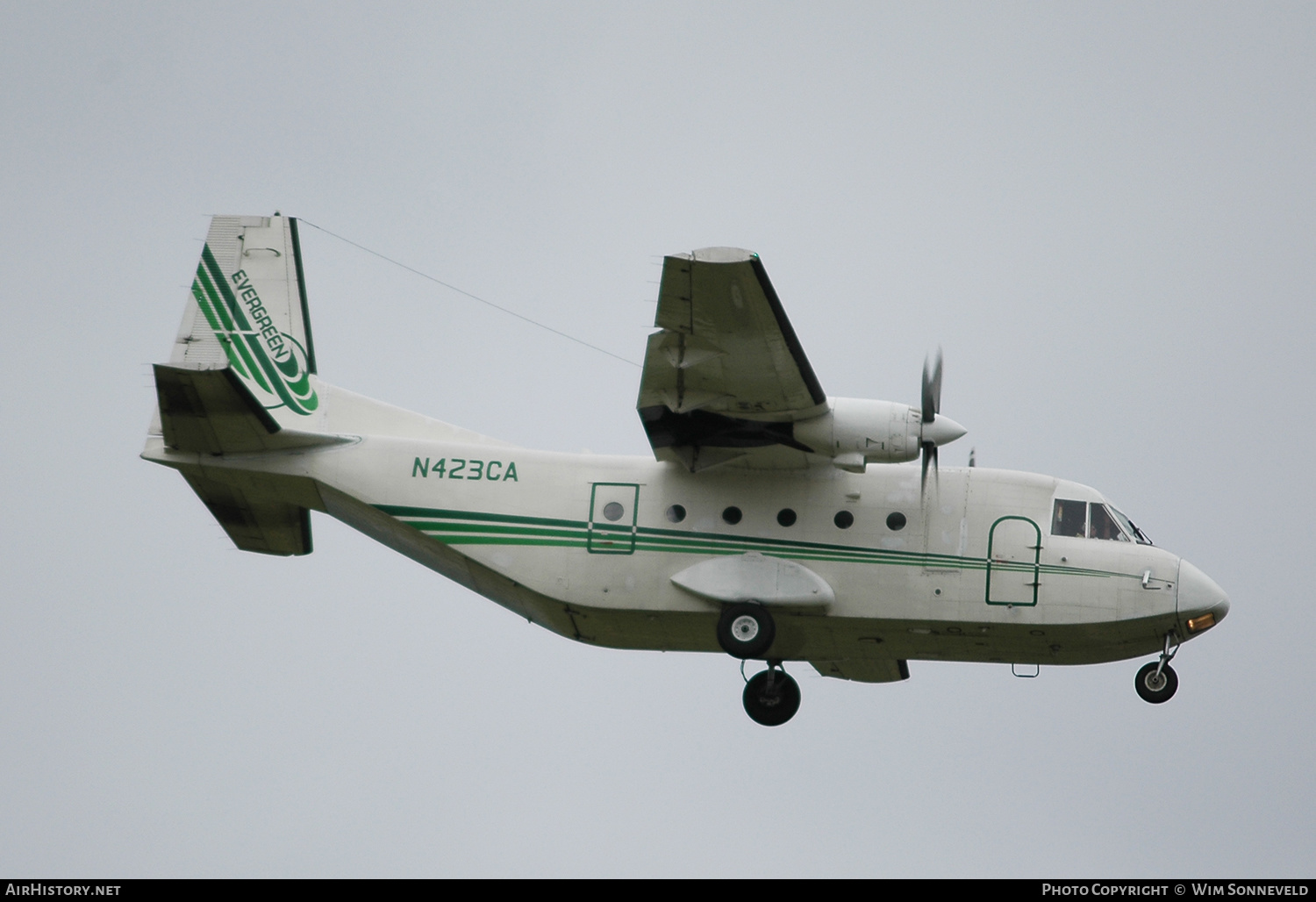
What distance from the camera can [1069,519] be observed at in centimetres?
1778

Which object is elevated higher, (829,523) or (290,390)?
(290,390)

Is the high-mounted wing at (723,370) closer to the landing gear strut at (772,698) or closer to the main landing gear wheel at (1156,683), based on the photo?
the landing gear strut at (772,698)

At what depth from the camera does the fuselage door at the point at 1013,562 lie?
1741 centimetres

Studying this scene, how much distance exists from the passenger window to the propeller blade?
1.94m

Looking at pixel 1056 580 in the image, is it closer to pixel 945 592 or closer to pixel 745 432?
pixel 945 592

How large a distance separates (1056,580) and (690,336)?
4997mm

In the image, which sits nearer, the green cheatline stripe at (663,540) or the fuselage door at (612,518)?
the green cheatline stripe at (663,540)

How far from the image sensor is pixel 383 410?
1906 cm

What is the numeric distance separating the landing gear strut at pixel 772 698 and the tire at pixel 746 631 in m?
1.52

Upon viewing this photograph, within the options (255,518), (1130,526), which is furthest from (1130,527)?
(255,518)

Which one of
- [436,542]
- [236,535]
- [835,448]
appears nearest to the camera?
[835,448]

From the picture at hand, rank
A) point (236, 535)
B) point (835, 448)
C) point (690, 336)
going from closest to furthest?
point (690, 336) → point (835, 448) → point (236, 535)

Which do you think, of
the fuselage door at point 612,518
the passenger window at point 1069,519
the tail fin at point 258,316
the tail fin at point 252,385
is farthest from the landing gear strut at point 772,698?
the tail fin at point 258,316

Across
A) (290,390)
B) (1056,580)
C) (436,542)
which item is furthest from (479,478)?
(1056,580)
